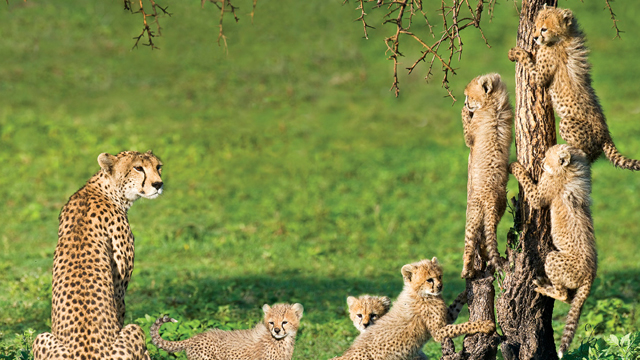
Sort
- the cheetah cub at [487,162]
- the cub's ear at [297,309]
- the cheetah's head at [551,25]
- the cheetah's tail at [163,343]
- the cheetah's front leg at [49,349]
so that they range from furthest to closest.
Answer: the cub's ear at [297,309], the cheetah's tail at [163,343], the cheetah cub at [487,162], the cheetah's head at [551,25], the cheetah's front leg at [49,349]

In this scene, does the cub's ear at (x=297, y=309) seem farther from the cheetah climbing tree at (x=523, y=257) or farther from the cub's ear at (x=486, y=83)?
the cub's ear at (x=486, y=83)

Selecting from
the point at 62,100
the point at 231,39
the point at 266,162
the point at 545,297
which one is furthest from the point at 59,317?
the point at 231,39

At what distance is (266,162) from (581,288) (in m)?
10.4

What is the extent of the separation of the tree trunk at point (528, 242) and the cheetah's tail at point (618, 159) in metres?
0.49

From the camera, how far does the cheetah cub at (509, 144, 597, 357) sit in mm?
5551

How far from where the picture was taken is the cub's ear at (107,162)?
5.76 meters

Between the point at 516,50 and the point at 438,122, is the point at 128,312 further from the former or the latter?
the point at 438,122

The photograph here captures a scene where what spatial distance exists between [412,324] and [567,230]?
135cm

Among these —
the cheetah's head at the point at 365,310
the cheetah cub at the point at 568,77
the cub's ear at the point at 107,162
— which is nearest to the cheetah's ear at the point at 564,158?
the cheetah cub at the point at 568,77

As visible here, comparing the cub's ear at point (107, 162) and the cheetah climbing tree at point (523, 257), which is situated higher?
the cub's ear at point (107, 162)

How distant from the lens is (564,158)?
549cm

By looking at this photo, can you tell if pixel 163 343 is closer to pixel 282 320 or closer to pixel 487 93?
pixel 282 320

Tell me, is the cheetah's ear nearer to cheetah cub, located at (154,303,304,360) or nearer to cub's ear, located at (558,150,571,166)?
cub's ear, located at (558,150,571,166)

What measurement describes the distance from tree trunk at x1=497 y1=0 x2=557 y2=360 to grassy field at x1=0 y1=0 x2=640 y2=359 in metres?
1.80
